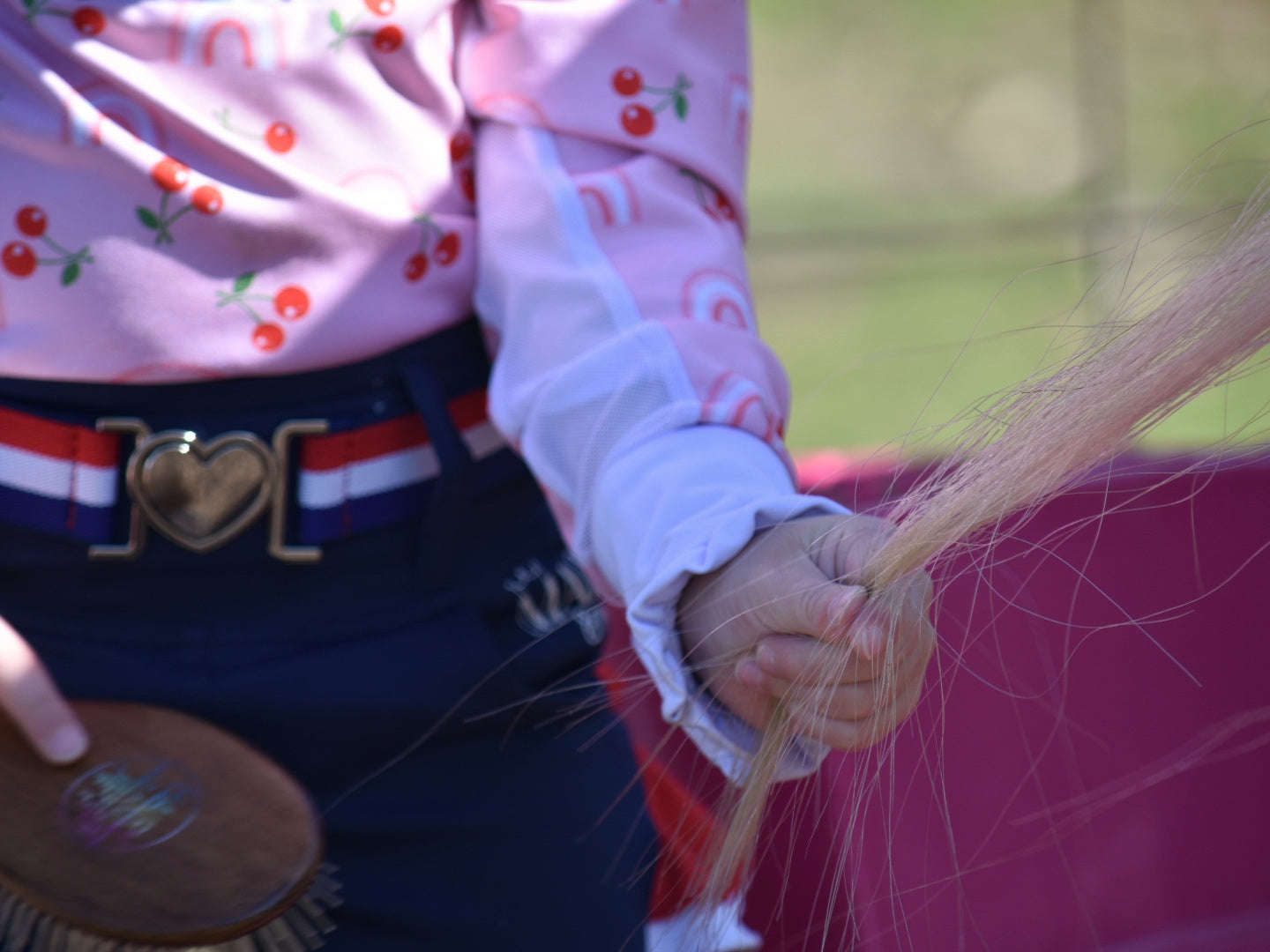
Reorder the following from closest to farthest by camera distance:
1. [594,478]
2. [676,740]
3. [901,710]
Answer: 1. [901,710]
2. [594,478]
3. [676,740]

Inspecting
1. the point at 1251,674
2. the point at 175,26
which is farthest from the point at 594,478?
the point at 1251,674

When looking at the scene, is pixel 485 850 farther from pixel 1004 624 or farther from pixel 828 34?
pixel 828 34

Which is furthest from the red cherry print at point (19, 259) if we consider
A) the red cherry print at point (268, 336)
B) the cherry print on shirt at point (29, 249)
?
the red cherry print at point (268, 336)

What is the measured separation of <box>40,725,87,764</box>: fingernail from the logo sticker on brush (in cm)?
1

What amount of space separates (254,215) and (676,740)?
0.62 m

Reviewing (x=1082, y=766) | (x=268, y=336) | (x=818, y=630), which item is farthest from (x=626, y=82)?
(x=1082, y=766)

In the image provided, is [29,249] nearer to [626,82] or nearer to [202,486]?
[202,486]

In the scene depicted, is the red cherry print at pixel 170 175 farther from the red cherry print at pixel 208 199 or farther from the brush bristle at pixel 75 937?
the brush bristle at pixel 75 937

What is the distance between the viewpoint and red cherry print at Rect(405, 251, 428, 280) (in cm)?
61

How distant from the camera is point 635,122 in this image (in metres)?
0.62

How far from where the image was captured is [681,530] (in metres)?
0.50

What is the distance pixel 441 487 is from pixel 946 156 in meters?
3.90

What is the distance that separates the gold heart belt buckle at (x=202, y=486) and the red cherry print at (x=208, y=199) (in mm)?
107

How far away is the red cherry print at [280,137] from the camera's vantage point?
0.59 m
